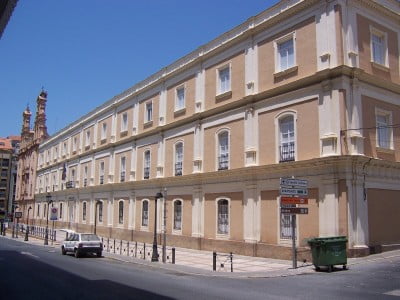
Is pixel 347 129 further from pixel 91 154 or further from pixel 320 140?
pixel 91 154

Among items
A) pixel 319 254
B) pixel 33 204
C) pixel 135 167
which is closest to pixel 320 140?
pixel 319 254

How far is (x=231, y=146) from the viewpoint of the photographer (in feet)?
93.7

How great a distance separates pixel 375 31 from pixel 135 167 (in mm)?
24620

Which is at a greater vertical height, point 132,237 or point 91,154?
point 91,154

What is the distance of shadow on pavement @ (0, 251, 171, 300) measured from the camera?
1253cm

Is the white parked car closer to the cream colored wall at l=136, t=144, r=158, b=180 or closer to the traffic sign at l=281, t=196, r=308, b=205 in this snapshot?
the cream colored wall at l=136, t=144, r=158, b=180

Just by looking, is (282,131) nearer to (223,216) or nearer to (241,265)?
(223,216)

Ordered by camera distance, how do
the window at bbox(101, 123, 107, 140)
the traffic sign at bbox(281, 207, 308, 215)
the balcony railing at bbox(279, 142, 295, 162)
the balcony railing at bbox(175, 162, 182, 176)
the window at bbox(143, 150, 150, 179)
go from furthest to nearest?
the window at bbox(101, 123, 107, 140)
the window at bbox(143, 150, 150, 179)
the balcony railing at bbox(175, 162, 182, 176)
the balcony railing at bbox(279, 142, 295, 162)
the traffic sign at bbox(281, 207, 308, 215)

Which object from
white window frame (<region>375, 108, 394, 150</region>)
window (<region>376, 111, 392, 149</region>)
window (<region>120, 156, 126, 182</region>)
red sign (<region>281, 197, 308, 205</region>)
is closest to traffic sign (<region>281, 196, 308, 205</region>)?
red sign (<region>281, 197, 308, 205</region>)

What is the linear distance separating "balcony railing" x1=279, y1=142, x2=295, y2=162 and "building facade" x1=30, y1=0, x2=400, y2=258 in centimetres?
8

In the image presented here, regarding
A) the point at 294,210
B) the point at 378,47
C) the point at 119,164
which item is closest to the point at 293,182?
the point at 294,210

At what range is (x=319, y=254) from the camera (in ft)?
60.6

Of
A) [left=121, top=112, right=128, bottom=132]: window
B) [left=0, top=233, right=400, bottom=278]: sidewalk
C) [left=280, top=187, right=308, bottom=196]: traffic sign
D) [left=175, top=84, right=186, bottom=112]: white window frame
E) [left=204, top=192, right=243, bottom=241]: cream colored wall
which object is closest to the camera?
[left=0, top=233, right=400, bottom=278]: sidewalk

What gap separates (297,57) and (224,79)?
7.04m
